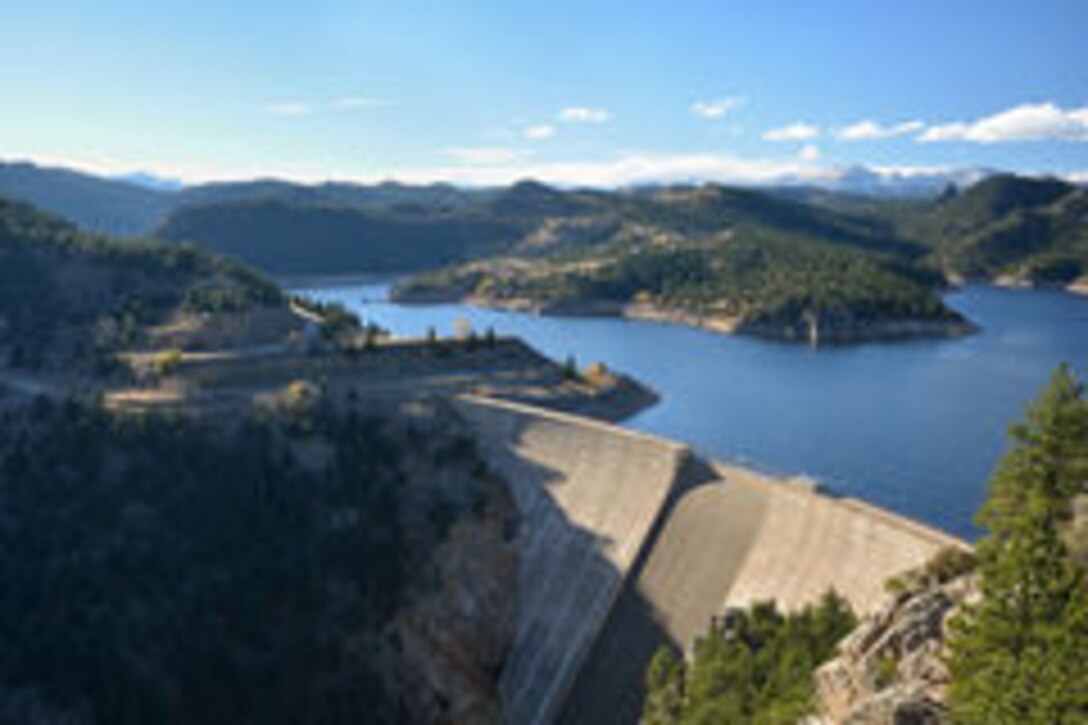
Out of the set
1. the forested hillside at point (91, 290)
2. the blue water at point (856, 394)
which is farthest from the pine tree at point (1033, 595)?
the forested hillside at point (91, 290)

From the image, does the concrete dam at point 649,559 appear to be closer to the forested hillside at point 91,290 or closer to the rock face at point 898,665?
the rock face at point 898,665

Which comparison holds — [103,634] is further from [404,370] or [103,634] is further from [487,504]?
[404,370]

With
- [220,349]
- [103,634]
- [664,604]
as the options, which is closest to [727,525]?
[664,604]

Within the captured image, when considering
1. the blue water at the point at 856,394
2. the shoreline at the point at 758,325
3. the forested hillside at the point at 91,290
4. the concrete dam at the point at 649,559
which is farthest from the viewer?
the shoreline at the point at 758,325

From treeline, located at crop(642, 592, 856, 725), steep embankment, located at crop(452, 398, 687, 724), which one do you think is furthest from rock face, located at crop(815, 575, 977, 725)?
steep embankment, located at crop(452, 398, 687, 724)

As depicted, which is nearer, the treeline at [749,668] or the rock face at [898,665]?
the rock face at [898,665]

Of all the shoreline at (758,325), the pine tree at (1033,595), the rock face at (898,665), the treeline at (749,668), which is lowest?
the shoreline at (758,325)

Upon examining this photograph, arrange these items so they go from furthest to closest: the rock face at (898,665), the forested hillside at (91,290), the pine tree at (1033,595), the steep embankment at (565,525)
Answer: the forested hillside at (91,290) → the steep embankment at (565,525) → the rock face at (898,665) → the pine tree at (1033,595)
